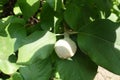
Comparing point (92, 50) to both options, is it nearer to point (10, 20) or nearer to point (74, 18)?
point (74, 18)

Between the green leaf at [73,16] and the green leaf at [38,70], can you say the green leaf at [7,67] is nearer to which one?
the green leaf at [38,70]

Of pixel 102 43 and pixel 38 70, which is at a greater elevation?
pixel 102 43

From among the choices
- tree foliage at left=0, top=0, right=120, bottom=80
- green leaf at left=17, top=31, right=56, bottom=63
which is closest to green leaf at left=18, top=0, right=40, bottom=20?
tree foliage at left=0, top=0, right=120, bottom=80

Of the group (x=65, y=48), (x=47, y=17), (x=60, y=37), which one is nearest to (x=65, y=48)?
(x=65, y=48)

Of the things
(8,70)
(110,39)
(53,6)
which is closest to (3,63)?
(8,70)

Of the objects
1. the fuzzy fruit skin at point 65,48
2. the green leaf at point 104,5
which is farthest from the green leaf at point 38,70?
the green leaf at point 104,5

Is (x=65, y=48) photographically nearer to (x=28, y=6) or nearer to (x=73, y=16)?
(x=73, y=16)
